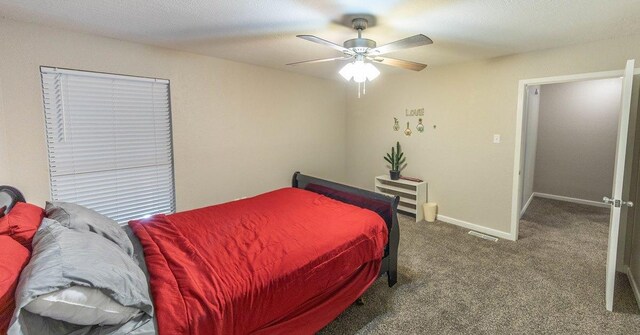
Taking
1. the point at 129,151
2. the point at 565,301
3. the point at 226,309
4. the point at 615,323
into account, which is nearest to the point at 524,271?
the point at 565,301

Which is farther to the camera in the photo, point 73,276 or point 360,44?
point 360,44

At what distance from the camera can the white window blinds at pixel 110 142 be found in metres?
2.61

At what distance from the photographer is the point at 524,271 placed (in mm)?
2773

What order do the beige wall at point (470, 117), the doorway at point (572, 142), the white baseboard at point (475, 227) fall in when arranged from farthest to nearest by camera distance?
the doorway at point (572, 142) < the white baseboard at point (475, 227) < the beige wall at point (470, 117)

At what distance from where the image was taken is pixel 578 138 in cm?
496

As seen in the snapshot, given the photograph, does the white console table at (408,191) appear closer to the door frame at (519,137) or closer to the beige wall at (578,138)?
the door frame at (519,137)

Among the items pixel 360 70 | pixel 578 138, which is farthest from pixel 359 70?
pixel 578 138

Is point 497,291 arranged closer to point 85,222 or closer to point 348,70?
point 348,70

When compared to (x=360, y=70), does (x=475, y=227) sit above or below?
below

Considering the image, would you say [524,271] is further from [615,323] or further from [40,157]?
[40,157]

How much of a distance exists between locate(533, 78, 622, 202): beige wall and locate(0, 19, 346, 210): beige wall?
3.60m

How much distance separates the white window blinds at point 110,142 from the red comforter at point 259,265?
3.12ft

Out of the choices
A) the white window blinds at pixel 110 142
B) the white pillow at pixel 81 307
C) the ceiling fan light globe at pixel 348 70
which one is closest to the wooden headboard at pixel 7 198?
the white window blinds at pixel 110 142

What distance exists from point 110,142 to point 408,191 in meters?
3.68
